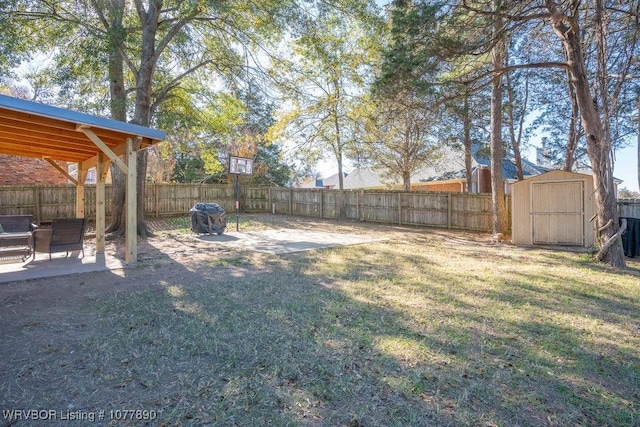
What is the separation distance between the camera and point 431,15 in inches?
249

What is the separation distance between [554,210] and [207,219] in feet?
31.2

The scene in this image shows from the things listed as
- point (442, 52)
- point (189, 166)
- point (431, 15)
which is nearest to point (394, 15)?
point (431, 15)

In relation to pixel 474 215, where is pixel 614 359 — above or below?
below

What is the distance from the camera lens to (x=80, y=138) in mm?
6488

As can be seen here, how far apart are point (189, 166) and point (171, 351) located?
22.8 m

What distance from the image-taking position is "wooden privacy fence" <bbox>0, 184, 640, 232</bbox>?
12.1 meters

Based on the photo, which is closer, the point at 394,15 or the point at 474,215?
the point at 394,15

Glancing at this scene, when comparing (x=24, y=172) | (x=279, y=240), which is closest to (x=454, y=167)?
(x=279, y=240)

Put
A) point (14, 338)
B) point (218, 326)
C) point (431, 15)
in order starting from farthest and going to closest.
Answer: point (431, 15)
point (218, 326)
point (14, 338)

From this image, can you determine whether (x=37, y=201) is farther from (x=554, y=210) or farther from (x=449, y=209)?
(x=554, y=210)

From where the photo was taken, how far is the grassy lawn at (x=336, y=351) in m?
2.18

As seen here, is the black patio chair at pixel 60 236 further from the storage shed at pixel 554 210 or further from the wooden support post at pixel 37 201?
the storage shed at pixel 554 210

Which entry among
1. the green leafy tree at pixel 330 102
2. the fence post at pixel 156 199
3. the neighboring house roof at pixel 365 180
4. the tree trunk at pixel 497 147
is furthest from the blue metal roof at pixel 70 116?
the neighboring house roof at pixel 365 180

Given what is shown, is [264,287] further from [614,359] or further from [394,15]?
[394,15]
